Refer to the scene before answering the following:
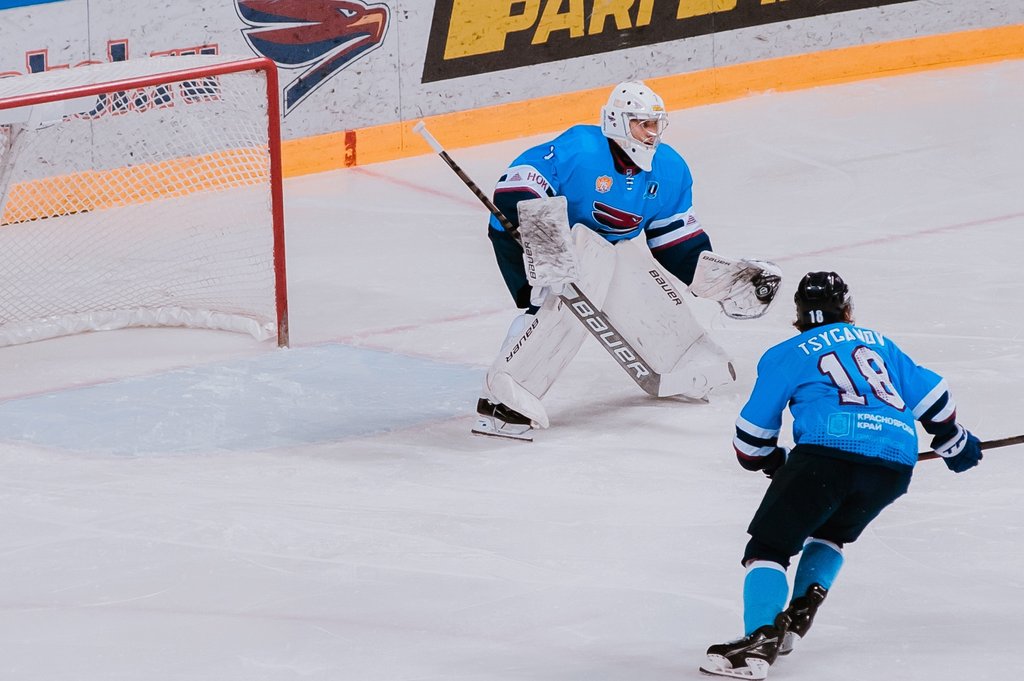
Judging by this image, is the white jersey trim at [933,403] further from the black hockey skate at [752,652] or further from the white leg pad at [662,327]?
the white leg pad at [662,327]

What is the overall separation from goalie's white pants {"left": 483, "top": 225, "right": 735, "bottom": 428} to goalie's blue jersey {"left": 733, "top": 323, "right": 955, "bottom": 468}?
65.6 inches

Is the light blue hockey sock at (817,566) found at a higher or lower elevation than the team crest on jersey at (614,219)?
higher

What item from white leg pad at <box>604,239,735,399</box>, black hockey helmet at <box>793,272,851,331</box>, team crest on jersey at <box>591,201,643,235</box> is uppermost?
black hockey helmet at <box>793,272,851,331</box>

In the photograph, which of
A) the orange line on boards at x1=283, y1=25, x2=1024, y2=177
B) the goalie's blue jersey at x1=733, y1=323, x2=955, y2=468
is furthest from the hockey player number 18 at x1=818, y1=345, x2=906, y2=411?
the orange line on boards at x1=283, y1=25, x2=1024, y2=177

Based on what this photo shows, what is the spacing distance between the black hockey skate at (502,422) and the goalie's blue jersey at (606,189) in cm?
52

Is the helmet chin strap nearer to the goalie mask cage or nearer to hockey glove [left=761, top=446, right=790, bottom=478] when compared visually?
the goalie mask cage

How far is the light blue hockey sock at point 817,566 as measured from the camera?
3.40 meters

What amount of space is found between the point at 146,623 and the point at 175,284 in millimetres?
3033

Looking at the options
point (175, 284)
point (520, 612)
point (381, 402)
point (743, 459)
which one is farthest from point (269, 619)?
point (175, 284)

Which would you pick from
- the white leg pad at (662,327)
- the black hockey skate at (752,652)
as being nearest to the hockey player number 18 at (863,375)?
the black hockey skate at (752,652)

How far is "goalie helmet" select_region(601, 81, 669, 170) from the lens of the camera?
4938 mm

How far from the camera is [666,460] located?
4828 millimetres

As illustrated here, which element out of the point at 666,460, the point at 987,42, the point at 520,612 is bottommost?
the point at 987,42

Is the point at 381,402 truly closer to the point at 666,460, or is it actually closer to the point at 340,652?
the point at 666,460
